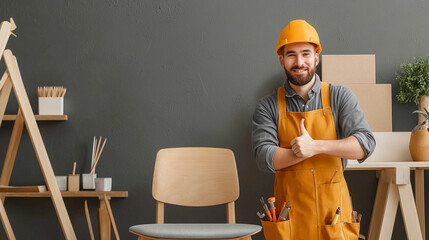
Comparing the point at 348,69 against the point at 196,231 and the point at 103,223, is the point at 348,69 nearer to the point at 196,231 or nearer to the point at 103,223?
the point at 196,231

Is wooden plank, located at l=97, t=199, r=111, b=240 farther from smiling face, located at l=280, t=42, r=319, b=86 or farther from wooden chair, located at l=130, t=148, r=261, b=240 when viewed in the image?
smiling face, located at l=280, t=42, r=319, b=86

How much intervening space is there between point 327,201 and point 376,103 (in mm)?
1350

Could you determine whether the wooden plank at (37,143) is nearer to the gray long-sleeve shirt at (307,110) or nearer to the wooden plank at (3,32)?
the wooden plank at (3,32)

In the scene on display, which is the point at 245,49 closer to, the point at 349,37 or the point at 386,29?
the point at 349,37

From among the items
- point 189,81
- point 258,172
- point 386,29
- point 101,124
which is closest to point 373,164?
point 258,172

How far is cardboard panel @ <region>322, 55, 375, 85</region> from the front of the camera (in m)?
2.87

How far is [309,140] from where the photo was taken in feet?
5.32

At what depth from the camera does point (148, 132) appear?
9.80 ft

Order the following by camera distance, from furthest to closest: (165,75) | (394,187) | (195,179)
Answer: (165,75)
(394,187)
(195,179)

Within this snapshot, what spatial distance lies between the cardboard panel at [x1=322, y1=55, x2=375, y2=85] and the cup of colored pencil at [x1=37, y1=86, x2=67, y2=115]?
5.37 feet

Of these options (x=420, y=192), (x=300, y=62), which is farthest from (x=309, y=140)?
(x=420, y=192)

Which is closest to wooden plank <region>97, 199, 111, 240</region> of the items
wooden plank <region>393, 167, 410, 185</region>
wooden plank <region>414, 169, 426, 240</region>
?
wooden plank <region>393, 167, 410, 185</region>

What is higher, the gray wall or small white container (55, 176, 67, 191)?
the gray wall

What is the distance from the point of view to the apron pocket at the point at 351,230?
5.35 feet
